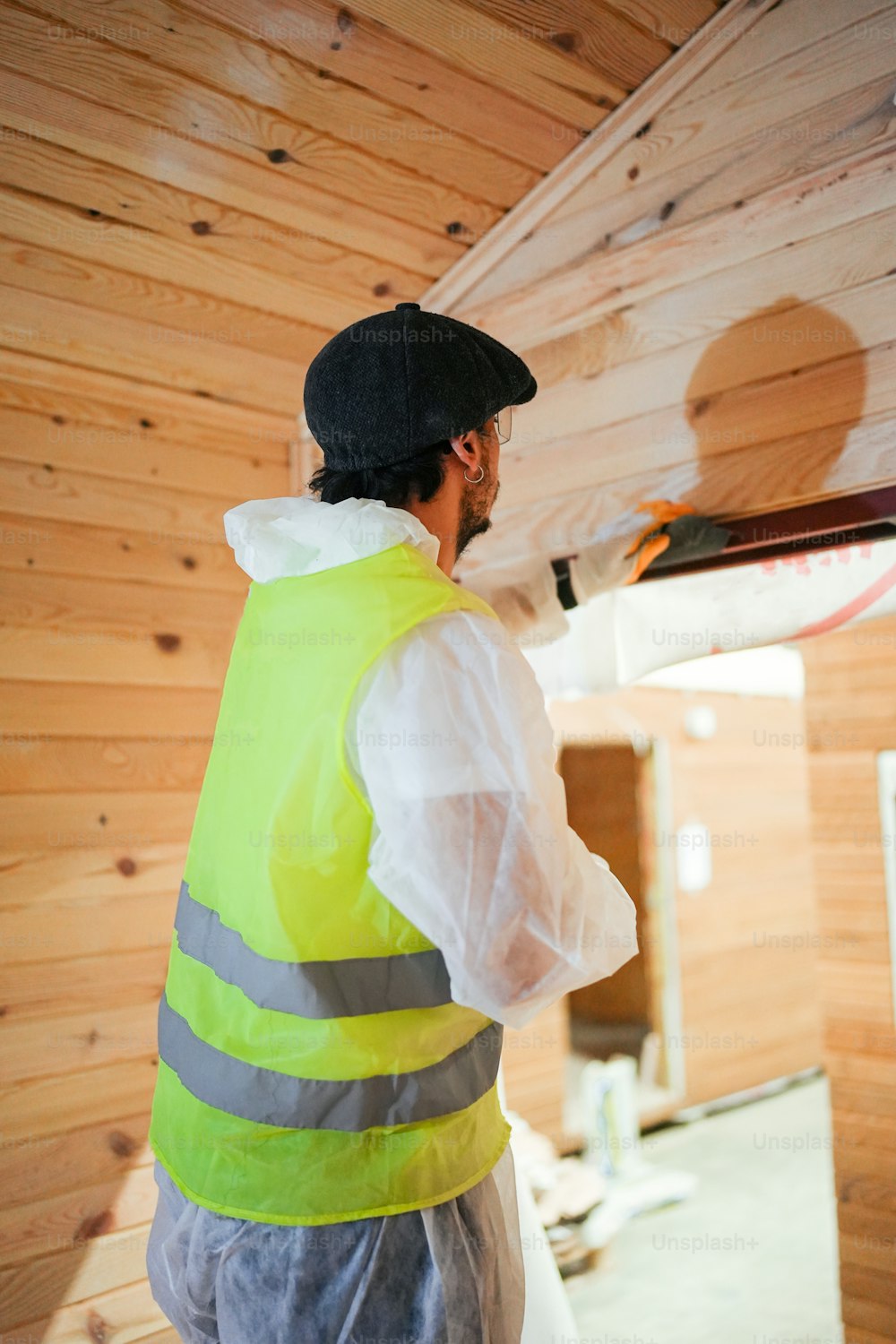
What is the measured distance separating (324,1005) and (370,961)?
0.06 meters

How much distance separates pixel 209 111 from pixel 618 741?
3.45m

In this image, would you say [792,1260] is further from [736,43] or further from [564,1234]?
[736,43]

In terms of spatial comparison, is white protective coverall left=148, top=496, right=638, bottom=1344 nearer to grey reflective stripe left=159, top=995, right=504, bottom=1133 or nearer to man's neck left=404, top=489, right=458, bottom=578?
grey reflective stripe left=159, top=995, right=504, bottom=1133

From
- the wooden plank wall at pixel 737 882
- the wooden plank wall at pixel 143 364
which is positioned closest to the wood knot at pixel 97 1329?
the wooden plank wall at pixel 143 364

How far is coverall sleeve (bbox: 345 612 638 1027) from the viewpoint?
945mm

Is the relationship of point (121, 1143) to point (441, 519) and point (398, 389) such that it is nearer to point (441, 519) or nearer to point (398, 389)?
point (441, 519)

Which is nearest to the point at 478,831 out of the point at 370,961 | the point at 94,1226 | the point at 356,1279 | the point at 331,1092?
the point at 370,961

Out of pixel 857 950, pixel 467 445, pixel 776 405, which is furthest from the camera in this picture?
pixel 857 950

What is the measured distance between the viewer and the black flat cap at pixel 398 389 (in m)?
1.20

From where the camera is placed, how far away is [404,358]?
120 cm

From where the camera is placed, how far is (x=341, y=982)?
102 cm

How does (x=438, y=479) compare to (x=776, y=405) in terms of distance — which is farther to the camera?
(x=776, y=405)

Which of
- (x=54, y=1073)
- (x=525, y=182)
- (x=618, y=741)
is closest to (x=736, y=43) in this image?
(x=525, y=182)

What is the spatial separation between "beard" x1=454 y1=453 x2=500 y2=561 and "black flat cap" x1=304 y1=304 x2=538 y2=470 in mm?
75
